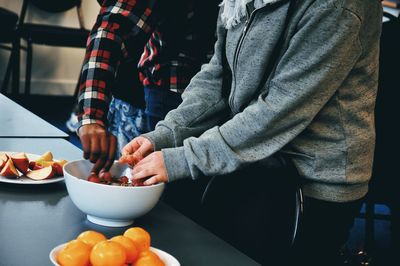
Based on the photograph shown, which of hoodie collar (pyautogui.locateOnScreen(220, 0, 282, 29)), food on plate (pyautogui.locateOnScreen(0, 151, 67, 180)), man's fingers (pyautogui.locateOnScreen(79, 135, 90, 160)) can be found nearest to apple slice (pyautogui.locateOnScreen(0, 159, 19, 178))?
food on plate (pyautogui.locateOnScreen(0, 151, 67, 180))

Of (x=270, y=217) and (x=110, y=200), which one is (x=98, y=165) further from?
(x=270, y=217)

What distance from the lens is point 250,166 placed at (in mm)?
1217

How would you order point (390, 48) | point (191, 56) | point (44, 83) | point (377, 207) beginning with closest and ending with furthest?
point (191, 56) < point (390, 48) < point (377, 207) < point (44, 83)

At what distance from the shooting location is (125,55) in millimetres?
1548

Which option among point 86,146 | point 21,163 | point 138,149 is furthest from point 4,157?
point 138,149

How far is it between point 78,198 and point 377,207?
3.10 metres

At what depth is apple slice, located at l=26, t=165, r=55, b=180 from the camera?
3.79ft

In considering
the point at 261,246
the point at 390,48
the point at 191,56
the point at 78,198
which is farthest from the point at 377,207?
the point at 78,198

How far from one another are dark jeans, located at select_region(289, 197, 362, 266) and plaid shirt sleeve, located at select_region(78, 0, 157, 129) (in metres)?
0.52

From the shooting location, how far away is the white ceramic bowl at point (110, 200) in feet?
3.17

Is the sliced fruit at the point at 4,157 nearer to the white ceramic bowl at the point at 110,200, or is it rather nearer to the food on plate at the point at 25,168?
the food on plate at the point at 25,168

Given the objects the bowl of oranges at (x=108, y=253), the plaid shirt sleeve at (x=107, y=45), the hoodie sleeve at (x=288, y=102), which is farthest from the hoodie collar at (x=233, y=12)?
the bowl of oranges at (x=108, y=253)

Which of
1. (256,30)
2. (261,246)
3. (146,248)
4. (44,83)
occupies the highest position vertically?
(256,30)

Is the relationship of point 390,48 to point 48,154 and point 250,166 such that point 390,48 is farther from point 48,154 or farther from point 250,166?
point 48,154
